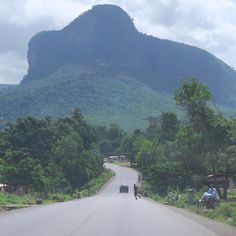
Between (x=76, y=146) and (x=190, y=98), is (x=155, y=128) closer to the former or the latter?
(x=76, y=146)

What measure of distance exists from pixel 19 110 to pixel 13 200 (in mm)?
122200

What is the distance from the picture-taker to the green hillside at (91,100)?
547 feet

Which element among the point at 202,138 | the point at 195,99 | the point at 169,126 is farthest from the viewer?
the point at 169,126

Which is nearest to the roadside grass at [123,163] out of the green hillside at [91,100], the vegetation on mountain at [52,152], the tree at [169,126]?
the green hillside at [91,100]

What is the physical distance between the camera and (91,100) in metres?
183

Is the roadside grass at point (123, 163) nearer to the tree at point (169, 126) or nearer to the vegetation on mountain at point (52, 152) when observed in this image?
the tree at point (169, 126)

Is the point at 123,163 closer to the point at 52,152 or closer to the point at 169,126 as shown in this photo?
the point at 169,126

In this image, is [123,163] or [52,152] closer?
[52,152]

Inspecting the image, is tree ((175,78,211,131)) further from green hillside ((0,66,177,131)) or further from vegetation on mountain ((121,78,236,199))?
green hillside ((0,66,177,131))

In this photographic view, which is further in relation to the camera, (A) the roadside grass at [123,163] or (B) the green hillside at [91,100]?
(B) the green hillside at [91,100]

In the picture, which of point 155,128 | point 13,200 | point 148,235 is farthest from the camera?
point 155,128

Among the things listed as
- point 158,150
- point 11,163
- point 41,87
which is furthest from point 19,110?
point 11,163

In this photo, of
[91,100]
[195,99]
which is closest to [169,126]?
[195,99]

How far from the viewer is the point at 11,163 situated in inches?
2504
